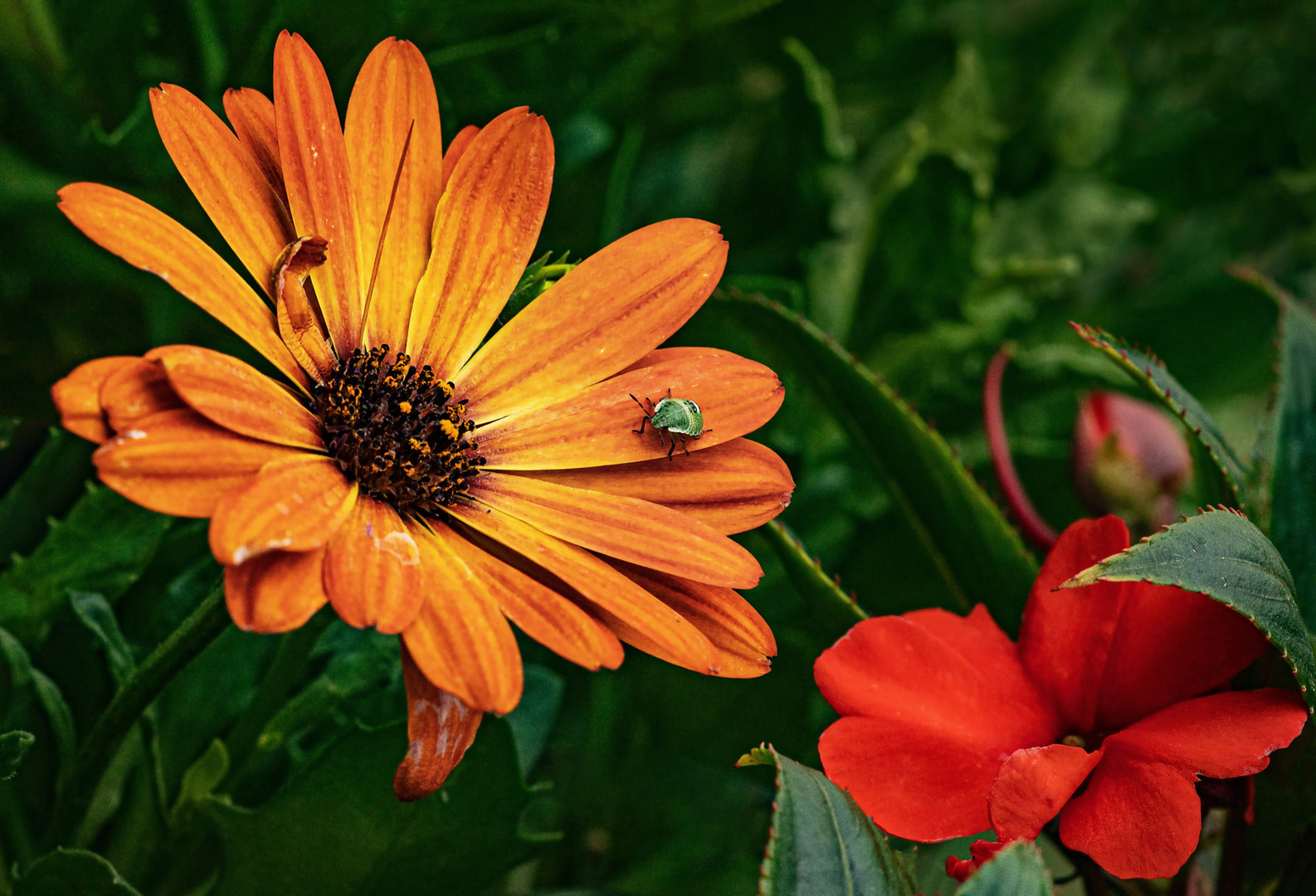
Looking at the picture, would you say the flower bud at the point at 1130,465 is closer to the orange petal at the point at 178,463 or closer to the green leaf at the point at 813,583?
the green leaf at the point at 813,583

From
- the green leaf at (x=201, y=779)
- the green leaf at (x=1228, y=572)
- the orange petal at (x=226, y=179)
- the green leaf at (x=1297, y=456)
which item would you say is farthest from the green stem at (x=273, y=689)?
the green leaf at (x=1297, y=456)

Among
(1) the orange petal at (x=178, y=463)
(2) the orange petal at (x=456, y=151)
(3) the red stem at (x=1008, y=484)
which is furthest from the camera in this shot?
(3) the red stem at (x=1008, y=484)

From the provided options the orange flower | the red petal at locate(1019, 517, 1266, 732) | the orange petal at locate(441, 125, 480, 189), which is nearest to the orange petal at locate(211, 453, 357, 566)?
the orange flower

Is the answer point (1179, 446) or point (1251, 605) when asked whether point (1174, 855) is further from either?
point (1179, 446)

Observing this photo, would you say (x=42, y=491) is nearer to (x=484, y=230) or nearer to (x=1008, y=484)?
(x=484, y=230)

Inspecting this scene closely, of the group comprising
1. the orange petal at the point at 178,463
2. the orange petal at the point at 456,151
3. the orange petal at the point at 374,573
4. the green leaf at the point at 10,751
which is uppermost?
the orange petal at the point at 456,151

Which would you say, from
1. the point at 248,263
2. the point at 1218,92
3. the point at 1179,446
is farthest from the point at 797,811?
the point at 1218,92
